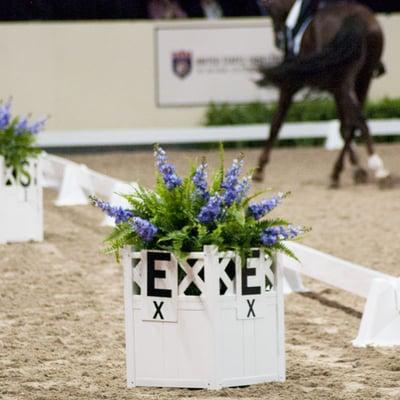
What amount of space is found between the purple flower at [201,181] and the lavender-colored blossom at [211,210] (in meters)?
0.06

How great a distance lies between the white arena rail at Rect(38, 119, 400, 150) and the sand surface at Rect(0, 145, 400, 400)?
4.00 m

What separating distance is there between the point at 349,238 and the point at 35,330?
3446mm

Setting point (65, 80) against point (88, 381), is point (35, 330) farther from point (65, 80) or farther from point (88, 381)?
point (65, 80)

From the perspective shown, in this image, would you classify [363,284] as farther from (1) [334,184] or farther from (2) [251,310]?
(1) [334,184]

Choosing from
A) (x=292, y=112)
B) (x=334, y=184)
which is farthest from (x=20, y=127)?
(x=292, y=112)

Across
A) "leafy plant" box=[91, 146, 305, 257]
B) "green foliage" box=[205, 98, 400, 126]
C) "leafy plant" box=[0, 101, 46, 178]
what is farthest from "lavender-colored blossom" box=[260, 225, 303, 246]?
"green foliage" box=[205, 98, 400, 126]

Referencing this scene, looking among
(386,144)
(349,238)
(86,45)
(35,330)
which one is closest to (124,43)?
(86,45)

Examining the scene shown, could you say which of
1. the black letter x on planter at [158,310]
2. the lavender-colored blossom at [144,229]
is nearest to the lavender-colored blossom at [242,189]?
the lavender-colored blossom at [144,229]

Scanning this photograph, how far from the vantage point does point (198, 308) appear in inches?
174

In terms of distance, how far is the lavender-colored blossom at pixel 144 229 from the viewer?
14.5ft

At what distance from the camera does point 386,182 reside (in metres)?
11.4

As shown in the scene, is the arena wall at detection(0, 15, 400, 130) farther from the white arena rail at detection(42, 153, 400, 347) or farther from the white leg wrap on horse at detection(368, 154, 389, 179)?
the white arena rail at detection(42, 153, 400, 347)

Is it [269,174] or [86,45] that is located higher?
[86,45]

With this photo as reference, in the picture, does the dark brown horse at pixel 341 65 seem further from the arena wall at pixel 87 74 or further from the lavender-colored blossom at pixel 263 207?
the lavender-colored blossom at pixel 263 207
